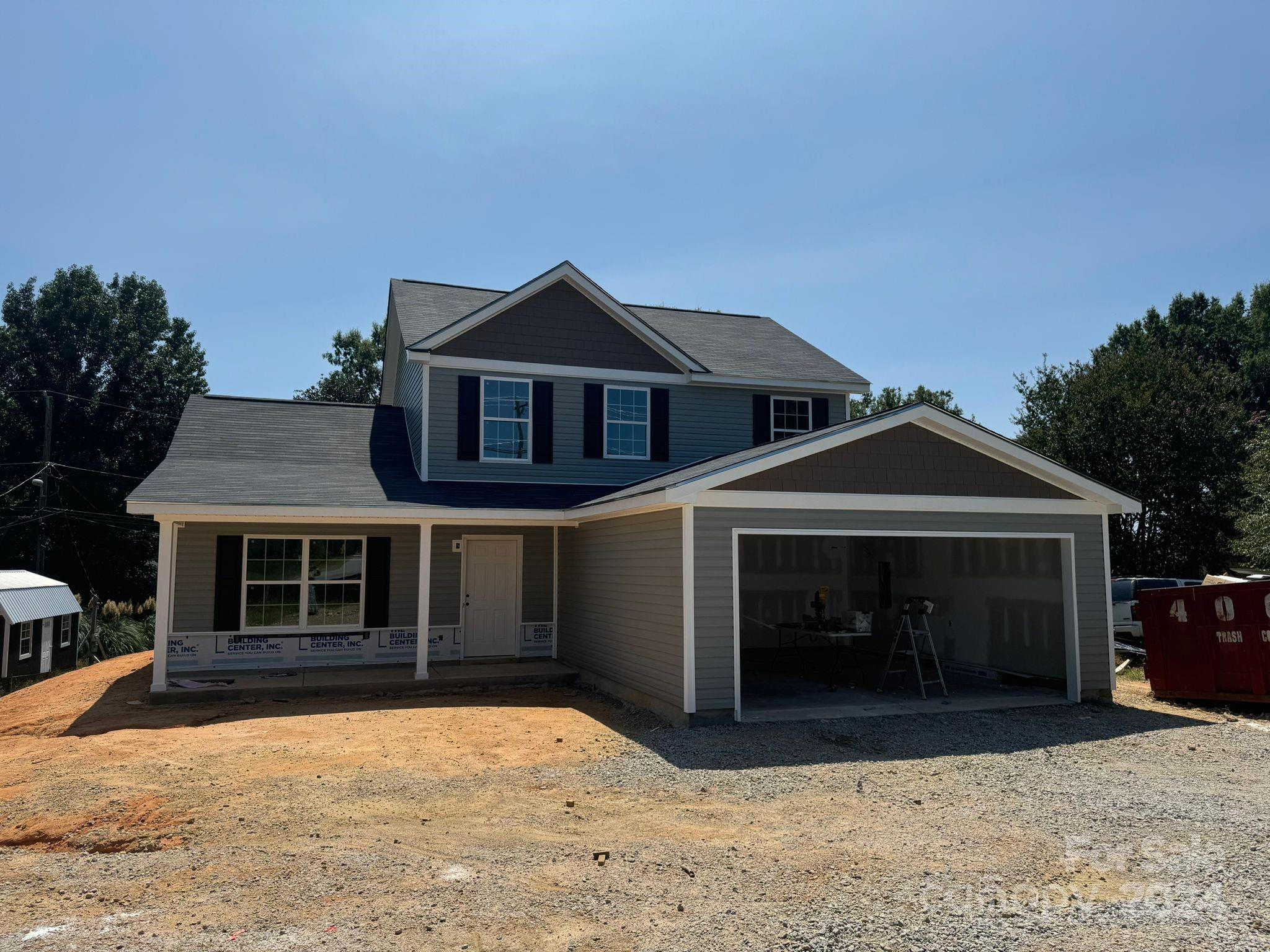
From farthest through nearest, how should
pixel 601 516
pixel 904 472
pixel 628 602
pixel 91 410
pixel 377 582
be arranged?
pixel 91 410 → pixel 377 582 → pixel 601 516 → pixel 628 602 → pixel 904 472

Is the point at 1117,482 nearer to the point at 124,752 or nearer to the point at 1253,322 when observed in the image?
the point at 1253,322

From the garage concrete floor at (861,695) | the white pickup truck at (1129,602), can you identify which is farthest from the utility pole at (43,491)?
the white pickup truck at (1129,602)

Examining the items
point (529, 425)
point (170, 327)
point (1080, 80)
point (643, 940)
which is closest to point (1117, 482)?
point (1080, 80)

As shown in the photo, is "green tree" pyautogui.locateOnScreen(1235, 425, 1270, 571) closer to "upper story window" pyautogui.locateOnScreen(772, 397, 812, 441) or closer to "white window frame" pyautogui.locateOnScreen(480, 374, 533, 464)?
"upper story window" pyautogui.locateOnScreen(772, 397, 812, 441)

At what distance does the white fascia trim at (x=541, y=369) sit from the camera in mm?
14016

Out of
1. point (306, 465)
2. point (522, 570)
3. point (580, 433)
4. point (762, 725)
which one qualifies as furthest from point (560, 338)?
point (762, 725)

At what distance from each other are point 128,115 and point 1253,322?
148ft

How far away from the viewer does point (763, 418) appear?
1612 cm

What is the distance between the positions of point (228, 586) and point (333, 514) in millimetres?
3017

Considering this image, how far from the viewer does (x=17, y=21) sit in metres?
9.66

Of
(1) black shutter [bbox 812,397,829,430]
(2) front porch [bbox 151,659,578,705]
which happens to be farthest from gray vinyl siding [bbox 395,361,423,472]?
(1) black shutter [bbox 812,397,829,430]

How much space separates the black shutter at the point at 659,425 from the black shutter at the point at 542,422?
6.08ft

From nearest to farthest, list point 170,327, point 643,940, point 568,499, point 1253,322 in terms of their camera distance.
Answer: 1. point 643,940
2. point 568,499
3. point 170,327
4. point 1253,322

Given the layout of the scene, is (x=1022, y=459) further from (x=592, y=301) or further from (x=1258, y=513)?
(x=1258, y=513)
